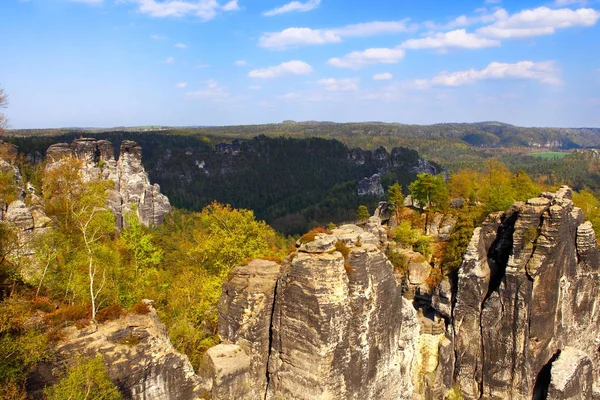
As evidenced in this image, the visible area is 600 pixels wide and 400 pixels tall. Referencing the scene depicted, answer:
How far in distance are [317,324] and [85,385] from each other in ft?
29.4

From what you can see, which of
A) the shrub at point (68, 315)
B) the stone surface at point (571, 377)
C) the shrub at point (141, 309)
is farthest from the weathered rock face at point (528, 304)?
the shrub at point (68, 315)

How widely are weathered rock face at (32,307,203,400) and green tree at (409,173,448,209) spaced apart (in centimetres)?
3602

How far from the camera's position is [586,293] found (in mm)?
30562

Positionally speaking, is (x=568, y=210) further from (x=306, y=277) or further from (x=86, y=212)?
(x=86, y=212)

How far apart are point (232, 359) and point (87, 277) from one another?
7.70m

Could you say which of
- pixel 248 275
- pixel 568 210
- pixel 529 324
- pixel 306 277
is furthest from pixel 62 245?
pixel 568 210

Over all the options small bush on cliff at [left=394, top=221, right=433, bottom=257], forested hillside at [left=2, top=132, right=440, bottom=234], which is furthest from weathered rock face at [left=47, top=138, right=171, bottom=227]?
small bush on cliff at [left=394, top=221, right=433, bottom=257]

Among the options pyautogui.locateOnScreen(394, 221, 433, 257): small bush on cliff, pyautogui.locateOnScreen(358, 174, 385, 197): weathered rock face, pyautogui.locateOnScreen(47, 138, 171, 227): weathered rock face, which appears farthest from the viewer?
pyautogui.locateOnScreen(358, 174, 385, 197): weathered rock face

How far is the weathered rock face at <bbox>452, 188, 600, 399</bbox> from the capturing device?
27484 mm

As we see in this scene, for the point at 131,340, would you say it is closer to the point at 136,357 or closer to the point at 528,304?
the point at 136,357

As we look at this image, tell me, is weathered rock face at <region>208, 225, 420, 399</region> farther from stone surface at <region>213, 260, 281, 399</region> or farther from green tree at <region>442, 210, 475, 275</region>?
green tree at <region>442, 210, 475, 275</region>

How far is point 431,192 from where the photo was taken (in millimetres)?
46438

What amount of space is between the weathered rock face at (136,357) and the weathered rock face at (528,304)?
2135cm

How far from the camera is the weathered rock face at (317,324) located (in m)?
17.6
